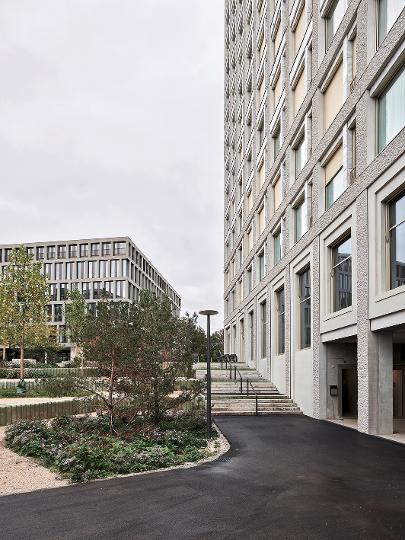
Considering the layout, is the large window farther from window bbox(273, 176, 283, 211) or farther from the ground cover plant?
the ground cover plant

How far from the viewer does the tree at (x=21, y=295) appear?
3353 centimetres

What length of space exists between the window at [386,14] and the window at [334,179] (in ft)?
14.8

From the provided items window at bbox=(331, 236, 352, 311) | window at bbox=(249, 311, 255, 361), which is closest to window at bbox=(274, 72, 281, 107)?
window at bbox=(331, 236, 352, 311)

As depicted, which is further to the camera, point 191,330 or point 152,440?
point 191,330

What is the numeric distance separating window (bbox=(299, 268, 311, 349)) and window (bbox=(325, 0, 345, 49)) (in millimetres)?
9985

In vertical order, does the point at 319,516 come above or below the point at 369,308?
below

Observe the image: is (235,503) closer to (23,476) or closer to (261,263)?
(23,476)

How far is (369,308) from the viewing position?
16.5 metres

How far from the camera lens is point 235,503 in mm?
8500

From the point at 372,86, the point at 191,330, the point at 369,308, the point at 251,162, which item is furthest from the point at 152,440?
the point at 251,162

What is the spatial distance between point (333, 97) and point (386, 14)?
16.0 feet

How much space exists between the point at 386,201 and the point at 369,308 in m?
3.31

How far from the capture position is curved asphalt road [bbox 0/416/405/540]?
716 centimetres

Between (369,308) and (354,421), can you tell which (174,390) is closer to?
(369,308)
